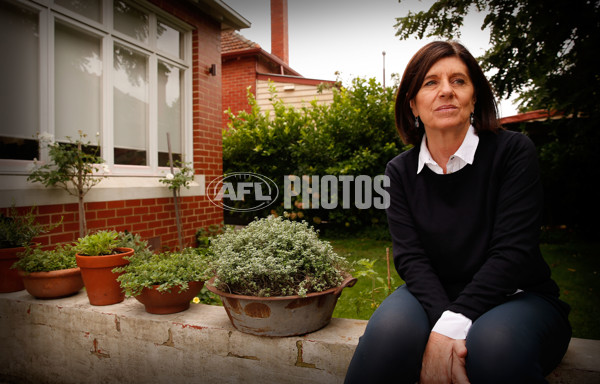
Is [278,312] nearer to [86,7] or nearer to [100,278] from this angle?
[100,278]

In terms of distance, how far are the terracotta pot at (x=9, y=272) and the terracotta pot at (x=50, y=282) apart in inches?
8.5

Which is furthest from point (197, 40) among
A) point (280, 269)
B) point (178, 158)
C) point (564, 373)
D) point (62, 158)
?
point (564, 373)

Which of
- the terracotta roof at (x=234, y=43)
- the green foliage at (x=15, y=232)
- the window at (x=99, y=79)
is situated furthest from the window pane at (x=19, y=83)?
the terracotta roof at (x=234, y=43)

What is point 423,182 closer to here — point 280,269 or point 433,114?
point 433,114

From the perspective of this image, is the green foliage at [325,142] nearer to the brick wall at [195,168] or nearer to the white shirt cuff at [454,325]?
the brick wall at [195,168]

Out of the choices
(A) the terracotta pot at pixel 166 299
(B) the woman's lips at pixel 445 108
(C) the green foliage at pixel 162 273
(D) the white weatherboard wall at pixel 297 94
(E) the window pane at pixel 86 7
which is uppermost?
(D) the white weatherboard wall at pixel 297 94

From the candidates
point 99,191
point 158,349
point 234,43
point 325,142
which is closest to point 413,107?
point 158,349

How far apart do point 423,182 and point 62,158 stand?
119 inches

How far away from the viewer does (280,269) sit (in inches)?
67.9

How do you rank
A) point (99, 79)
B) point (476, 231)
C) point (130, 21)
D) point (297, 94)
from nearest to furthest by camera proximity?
1. point (476, 231)
2. point (99, 79)
3. point (130, 21)
4. point (297, 94)

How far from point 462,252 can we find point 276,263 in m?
0.84

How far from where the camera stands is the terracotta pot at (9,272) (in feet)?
7.98

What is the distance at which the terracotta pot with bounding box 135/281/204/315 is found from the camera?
2.03 m

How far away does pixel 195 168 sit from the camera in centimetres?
512
